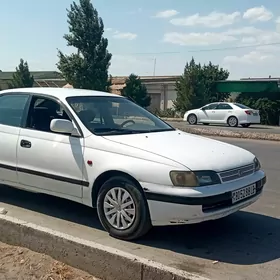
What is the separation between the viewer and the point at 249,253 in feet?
14.4

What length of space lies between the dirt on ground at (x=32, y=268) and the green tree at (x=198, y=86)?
108 ft

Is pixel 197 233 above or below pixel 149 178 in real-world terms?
below

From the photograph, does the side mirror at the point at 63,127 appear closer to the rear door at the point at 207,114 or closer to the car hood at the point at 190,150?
the car hood at the point at 190,150

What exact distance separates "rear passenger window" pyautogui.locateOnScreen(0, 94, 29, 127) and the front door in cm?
17

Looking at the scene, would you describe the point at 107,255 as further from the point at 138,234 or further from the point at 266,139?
the point at 266,139

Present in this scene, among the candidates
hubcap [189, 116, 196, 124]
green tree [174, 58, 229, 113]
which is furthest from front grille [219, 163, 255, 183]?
green tree [174, 58, 229, 113]

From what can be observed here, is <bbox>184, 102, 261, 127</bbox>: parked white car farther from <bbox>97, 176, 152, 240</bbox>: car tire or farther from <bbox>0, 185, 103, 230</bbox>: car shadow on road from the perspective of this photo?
<bbox>97, 176, 152, 240</bbox>: car tire

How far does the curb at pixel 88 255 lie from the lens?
12.0 ft

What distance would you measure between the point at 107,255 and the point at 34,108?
2.55 metres

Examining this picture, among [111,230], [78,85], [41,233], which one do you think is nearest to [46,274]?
[41,233]

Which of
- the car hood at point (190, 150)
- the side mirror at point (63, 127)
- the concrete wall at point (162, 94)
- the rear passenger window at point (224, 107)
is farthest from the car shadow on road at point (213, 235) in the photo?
the concrete wall at point (162, 94)

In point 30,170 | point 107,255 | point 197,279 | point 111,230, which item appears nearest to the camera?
point 197,279

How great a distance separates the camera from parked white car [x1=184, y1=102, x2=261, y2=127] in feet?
85.1

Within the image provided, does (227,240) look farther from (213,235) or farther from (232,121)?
(232,121)
